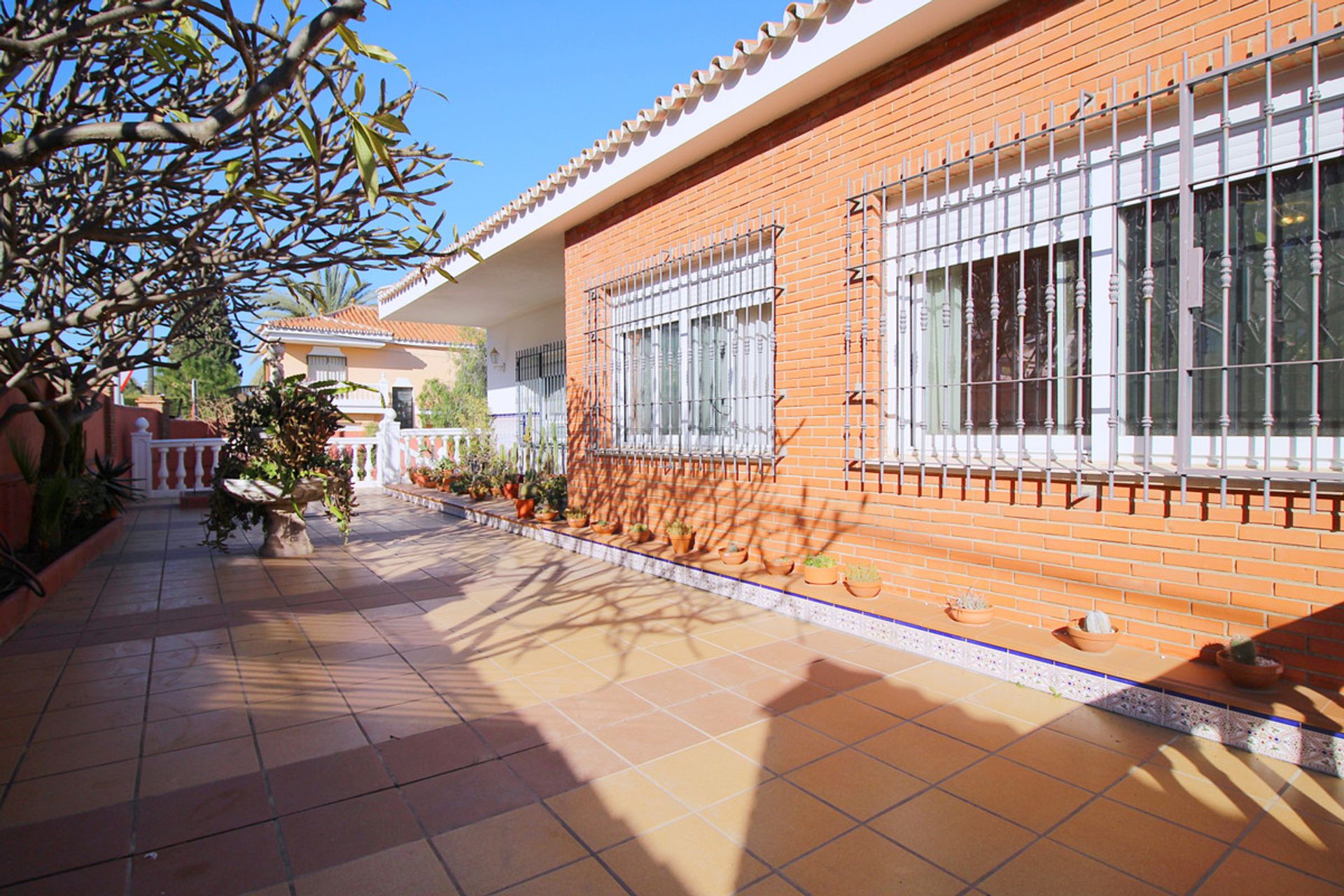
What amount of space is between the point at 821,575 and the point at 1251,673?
2252mm

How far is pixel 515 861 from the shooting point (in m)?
2.06

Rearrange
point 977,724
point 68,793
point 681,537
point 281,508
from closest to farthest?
point 68,793
point 977,724
point 681,537
point 281,508

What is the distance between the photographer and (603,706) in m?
3.18

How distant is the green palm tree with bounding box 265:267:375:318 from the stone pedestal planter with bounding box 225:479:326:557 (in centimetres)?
176

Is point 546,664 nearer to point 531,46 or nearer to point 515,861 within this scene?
point 515,861

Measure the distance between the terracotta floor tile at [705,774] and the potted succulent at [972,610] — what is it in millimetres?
1677

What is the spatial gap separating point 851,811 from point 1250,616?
1993 millimetres

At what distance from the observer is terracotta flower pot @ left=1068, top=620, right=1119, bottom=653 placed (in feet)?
10.4

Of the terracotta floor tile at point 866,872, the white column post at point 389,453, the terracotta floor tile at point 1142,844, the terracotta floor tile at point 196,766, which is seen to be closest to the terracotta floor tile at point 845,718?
the terracotta floor tile at point 866,872

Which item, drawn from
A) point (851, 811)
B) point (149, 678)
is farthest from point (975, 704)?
point (149, 678)

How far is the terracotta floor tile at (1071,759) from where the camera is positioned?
2.49 m

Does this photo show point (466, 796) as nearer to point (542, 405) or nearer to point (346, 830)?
point (346, 830)

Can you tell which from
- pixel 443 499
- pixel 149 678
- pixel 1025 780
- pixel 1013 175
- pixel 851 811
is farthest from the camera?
pixel 443 499

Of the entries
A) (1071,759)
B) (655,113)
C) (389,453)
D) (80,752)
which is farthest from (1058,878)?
(389,453)
